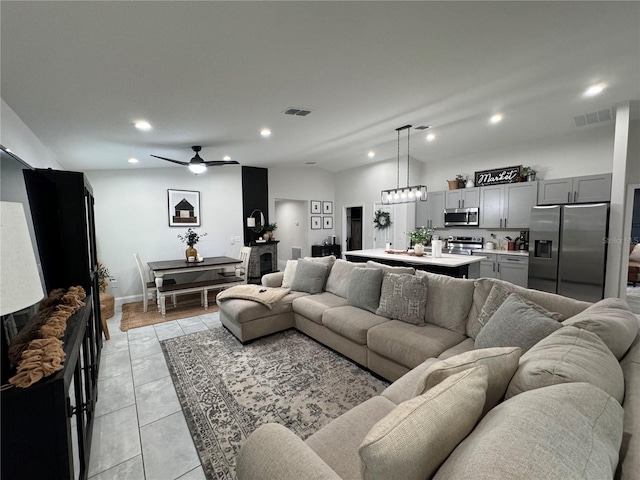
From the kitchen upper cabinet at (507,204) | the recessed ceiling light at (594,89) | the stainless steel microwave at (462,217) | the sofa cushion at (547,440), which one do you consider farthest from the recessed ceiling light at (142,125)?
the kitchen upper cabinet at (507,204)

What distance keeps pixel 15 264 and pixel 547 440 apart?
1525 millimetres

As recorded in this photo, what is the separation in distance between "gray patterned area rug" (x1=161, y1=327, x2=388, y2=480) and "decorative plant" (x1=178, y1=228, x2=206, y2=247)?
2192 mm

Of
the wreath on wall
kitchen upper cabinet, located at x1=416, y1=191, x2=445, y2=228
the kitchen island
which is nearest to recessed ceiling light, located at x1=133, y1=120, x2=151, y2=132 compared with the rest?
the kitchen island

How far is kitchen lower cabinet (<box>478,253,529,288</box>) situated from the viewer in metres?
4.94

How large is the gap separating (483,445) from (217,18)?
7.71ft

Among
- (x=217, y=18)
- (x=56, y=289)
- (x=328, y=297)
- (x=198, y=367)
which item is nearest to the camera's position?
(x=217, y=18)

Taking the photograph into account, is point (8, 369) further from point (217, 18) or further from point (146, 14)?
point (217, 18)

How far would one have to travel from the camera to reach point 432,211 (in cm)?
645

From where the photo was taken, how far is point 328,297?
138 inches

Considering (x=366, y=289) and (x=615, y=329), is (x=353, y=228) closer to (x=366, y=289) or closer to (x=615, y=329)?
(x=366, y=289)

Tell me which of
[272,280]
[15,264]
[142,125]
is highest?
[142,125]

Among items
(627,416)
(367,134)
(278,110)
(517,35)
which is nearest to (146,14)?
(278,110)

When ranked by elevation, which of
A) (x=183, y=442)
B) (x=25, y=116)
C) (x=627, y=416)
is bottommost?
(x=183, y=442)

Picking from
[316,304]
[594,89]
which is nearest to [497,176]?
[594,89]
